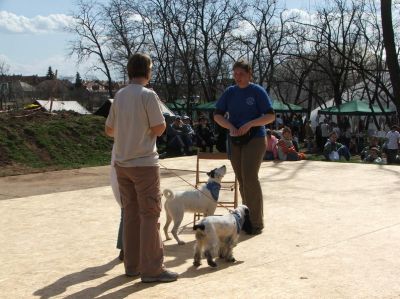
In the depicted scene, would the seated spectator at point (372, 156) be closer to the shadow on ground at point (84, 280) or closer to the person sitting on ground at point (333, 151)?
the person sitting on ground at point (333, 151)

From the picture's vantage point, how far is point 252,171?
245 inches

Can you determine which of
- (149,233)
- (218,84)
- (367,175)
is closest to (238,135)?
(149,233)

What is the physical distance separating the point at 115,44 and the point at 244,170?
1289 inches

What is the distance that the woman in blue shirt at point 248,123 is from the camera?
20.1ft

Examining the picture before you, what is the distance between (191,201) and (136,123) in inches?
71.5

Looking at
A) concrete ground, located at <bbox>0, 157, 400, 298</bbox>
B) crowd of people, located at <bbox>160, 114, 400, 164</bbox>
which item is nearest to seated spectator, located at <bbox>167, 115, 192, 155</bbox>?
crowd of people, located at <bbox>160, 114, 400, 164</bbox>

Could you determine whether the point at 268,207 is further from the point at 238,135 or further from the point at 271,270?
the point at 271,270

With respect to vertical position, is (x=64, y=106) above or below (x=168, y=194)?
above

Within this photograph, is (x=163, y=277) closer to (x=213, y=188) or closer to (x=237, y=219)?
(x=237, y=219)

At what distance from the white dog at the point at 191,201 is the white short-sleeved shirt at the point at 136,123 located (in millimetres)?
1378

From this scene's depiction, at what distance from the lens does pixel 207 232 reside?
4965 millimetres

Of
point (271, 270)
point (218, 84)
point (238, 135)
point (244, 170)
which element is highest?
point (218, 84)

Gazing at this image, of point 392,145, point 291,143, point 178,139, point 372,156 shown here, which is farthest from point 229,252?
point 392,145

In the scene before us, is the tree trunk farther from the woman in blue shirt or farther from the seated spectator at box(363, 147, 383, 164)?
the woman in blue shirt
